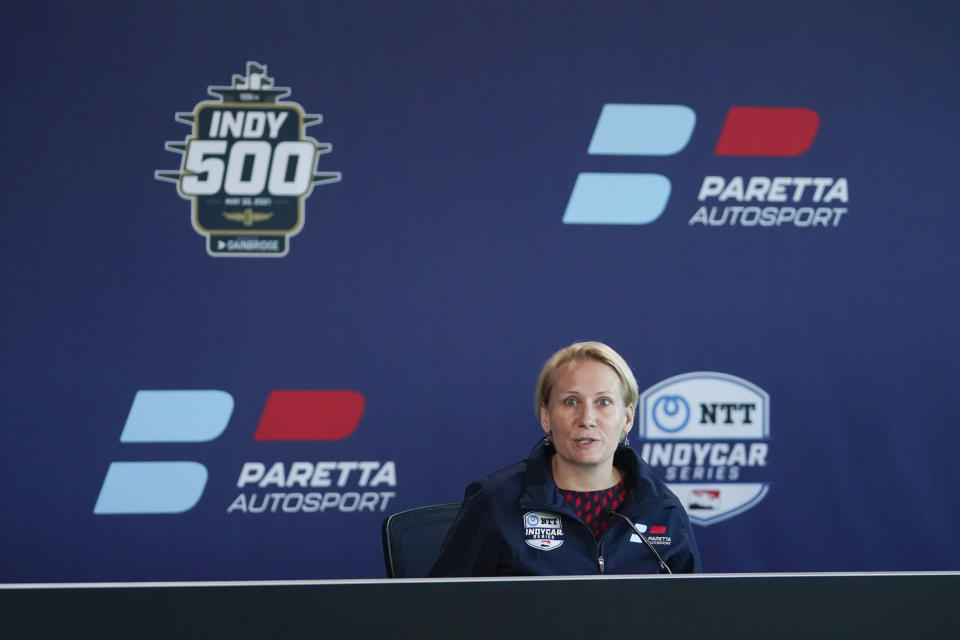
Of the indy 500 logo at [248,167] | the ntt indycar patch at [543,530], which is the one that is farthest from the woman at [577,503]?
the indy 500 logo at [248,167]

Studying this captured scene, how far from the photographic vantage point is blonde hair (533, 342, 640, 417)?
1.81 meters

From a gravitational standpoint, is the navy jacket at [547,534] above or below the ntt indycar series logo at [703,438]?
below

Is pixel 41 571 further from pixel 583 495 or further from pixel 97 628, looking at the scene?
pixel 97 628

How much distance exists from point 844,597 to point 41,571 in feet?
10.1

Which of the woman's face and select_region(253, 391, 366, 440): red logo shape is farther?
select_region(253, 391, 366, 440): red logo shape

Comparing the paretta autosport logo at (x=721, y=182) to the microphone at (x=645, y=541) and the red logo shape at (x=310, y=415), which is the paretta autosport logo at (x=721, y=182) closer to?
the red logo shape at (x=310, y=415)

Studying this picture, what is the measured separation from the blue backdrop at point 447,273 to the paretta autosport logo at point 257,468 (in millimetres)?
11

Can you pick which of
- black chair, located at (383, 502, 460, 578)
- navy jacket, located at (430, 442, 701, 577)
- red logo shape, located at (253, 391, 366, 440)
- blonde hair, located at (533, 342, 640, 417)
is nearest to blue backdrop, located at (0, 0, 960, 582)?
red logo shape, located at (253, 391, 366, 440)

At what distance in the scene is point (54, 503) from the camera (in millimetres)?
3111

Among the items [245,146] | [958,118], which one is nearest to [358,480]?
[245,146]

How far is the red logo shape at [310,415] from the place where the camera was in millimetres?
3158

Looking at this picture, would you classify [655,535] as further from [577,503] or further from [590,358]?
[590,358]

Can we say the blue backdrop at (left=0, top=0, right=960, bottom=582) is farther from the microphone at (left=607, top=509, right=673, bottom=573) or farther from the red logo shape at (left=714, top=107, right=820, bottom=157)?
the microphone at (left=607, top=509, right=673, bottom=573)

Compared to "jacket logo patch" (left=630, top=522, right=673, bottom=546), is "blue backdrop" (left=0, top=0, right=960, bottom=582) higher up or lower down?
higher up
